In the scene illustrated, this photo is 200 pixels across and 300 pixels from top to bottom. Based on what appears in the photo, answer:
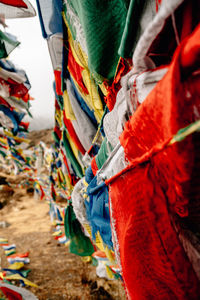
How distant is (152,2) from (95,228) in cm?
71

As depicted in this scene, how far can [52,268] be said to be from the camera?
2.63 m

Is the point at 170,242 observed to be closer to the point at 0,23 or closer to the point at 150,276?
the point at 150,276

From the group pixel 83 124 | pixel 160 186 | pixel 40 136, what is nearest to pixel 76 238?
pixel 83 124

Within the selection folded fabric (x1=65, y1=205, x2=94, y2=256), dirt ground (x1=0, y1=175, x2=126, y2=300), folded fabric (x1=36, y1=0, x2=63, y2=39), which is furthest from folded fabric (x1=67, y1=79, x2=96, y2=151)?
dirt ground (x1=0, y1=175, x2=126, y2=300)

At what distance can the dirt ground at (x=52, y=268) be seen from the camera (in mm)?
2072

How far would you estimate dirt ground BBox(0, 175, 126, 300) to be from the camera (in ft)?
6.80

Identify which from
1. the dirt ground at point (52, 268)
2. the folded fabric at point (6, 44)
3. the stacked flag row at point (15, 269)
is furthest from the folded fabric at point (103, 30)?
the stacked flag row at point (15, 269)

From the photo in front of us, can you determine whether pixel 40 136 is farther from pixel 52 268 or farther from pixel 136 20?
pixel 136 20

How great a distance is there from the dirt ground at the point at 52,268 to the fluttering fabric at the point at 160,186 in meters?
2.20

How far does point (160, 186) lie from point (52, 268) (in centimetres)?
306

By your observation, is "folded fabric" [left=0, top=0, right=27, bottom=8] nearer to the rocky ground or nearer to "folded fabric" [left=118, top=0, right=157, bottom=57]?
"folded fabric" [left=118, top=0, right=157, bottom=57]

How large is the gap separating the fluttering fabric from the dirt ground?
86.6 inches

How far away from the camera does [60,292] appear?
7.00ft

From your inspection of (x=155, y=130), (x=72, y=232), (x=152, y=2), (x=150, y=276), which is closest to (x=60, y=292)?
(x=72, y=232)
